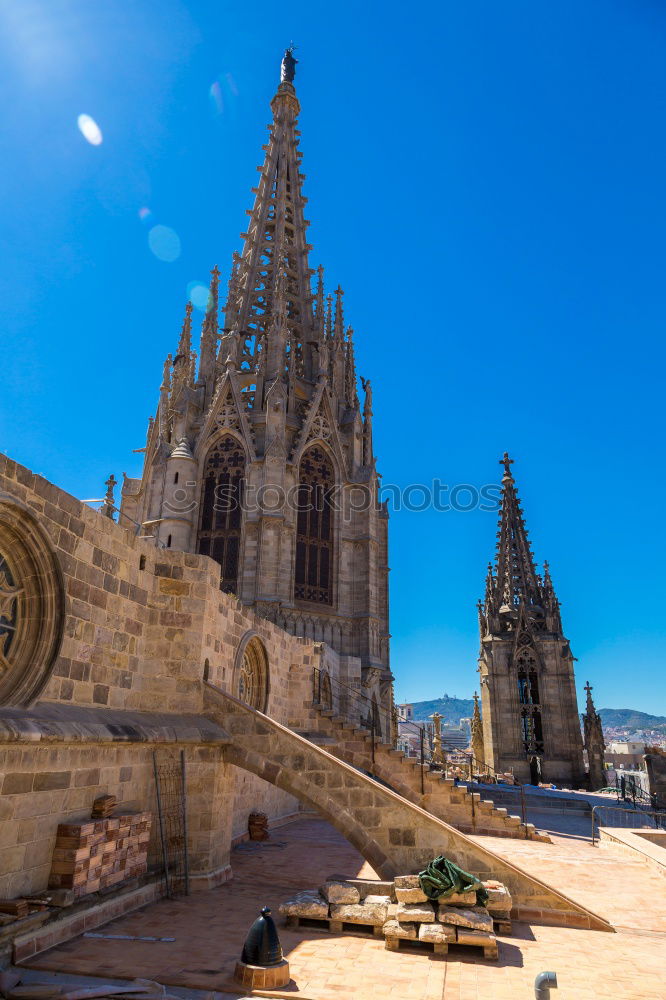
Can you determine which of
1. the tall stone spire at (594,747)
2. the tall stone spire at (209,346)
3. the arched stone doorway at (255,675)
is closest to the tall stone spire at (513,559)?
the tall stone spire at (594,747)

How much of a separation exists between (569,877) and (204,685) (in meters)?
7.67

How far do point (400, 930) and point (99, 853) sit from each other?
12.5 ft

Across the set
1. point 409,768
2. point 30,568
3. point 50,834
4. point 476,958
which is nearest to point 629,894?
point 476,958

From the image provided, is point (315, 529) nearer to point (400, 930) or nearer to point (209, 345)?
point (209, 345)

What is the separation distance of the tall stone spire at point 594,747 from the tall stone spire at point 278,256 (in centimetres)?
2440

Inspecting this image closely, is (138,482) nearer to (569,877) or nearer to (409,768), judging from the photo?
(409,768)

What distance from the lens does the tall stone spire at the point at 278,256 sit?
36969 millimetres

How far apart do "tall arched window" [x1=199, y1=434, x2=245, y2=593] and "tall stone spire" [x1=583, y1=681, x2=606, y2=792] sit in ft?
70.1

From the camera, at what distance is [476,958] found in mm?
7379

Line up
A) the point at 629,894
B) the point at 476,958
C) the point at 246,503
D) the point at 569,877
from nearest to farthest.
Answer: the point at 476,958 → the point at 629,894 → the point at 569,877 → the point at 246,503

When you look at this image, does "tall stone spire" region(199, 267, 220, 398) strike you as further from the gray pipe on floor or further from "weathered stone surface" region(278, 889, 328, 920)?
the gray pipe on floor

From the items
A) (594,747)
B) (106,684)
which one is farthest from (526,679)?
(106,684)

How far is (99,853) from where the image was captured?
319 inches

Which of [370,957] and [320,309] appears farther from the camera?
[320,309]
